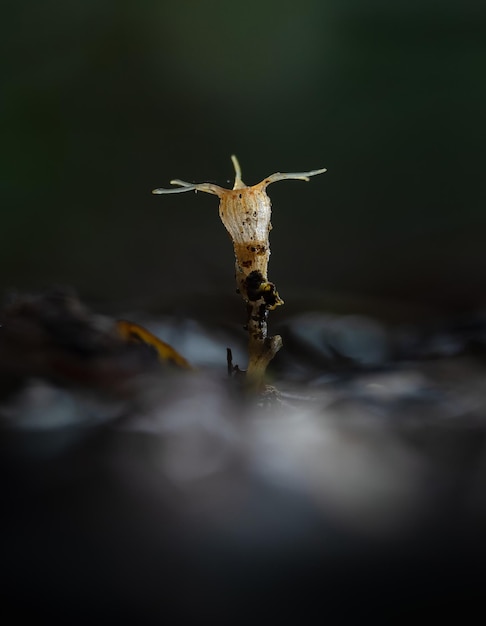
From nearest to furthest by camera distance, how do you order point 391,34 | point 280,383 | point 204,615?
point 204,615 → point 280,383 → point 391,34

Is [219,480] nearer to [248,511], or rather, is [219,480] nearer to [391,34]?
[248,511]

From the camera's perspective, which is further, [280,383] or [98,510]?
[280,383]

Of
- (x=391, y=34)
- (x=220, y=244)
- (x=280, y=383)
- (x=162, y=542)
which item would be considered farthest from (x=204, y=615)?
(x=391, y=34)

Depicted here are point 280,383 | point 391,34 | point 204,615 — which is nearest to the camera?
point 204,615

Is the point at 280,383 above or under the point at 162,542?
above

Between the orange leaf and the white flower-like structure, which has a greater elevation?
the white flower-like structure

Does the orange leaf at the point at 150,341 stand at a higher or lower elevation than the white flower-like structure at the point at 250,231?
lower

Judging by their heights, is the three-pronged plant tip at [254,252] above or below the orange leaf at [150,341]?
above

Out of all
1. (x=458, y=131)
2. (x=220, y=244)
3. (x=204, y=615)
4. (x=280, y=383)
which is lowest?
(x=204, y=615)
